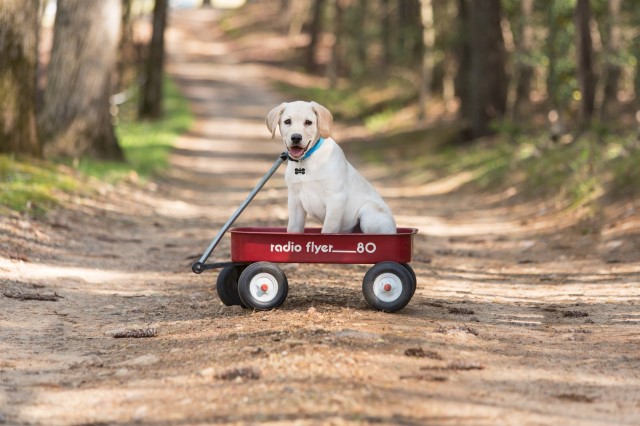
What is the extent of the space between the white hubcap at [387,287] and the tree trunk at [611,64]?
54.8 ft

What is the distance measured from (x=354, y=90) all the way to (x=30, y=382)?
43308 mm

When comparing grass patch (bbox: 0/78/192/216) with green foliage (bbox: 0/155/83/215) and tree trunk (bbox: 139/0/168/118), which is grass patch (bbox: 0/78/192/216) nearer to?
green foliage (bbox: 0/155/83/215)

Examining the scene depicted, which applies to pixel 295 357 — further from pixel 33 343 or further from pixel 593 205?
pixel 593 205

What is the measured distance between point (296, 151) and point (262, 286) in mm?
1017

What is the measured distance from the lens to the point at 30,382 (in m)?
5.70

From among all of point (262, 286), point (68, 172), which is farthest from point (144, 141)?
point (262, 286)

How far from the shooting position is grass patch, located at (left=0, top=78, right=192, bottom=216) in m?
12.3

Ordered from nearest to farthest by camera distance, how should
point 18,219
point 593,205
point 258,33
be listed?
point 18,219 → point 593,205 → point 258,33

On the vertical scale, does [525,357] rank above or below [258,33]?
below

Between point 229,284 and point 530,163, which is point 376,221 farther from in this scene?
point 530,163

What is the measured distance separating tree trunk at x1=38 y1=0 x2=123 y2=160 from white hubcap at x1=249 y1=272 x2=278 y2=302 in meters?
11.2

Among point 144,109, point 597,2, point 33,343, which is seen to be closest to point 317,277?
point 33,343

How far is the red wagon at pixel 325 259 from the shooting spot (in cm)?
735

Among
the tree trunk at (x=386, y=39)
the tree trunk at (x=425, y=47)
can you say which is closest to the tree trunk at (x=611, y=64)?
the tree trunk at (x=425, y=47)
